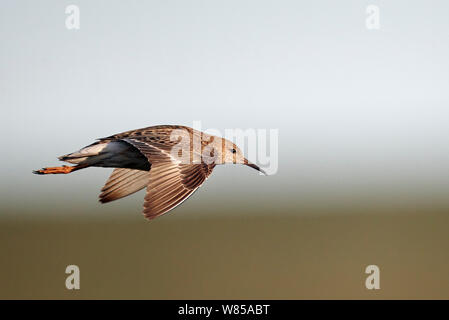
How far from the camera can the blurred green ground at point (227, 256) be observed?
15328 mm

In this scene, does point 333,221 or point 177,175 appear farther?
point 333,221

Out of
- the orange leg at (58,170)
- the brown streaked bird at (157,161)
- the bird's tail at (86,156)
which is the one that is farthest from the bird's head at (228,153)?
the orange leg at (58,170)

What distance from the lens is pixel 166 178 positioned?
7430 mm

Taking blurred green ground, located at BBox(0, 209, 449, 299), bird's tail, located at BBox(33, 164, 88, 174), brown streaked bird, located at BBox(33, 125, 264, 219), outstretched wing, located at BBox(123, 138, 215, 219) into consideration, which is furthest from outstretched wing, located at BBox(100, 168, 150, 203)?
blurred green ground, located at BBox(0, 209, 449, 299)

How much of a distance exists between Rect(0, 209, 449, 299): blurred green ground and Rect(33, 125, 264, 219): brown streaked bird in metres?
6.05

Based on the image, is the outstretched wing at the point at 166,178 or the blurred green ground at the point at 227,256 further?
the blurred green ground at the point at 227,256

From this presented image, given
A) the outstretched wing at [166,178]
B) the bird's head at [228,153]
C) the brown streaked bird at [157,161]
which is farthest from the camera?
the bird's head at [228,153]

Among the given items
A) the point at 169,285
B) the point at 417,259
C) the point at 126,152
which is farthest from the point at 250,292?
the point at 126,152

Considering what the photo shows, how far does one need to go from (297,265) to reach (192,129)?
1054 centimetres

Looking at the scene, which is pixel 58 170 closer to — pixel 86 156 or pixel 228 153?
pixel 86 156

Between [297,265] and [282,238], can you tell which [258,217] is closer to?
[282,238]

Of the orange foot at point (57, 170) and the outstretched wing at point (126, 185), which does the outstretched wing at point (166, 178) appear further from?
the orange foot at point (57, 170)

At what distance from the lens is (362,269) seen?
714 inches

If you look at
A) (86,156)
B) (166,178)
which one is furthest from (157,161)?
(86,156)
